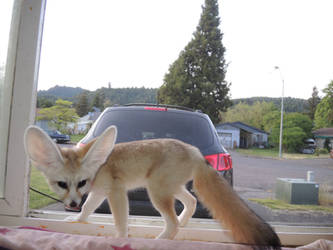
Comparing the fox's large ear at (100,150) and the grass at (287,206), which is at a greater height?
the fox's large ear at (100,150)

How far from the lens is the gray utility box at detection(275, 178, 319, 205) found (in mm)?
1233

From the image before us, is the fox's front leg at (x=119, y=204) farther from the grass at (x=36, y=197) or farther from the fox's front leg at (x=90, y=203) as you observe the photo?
the grass at (x=36, y=197)

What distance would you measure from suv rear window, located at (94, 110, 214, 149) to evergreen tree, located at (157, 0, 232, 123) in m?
0.09

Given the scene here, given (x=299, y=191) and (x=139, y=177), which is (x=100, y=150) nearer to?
(x=139, y=177)

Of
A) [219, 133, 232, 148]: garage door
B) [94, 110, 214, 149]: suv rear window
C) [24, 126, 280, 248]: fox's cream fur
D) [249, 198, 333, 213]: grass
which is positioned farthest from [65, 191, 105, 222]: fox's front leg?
[249, 198, 333, 213]: grass

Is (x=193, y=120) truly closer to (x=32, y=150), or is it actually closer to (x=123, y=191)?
(x=123, y=191)

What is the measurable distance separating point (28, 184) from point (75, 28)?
89 cm

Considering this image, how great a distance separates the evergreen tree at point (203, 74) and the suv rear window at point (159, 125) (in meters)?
0.09

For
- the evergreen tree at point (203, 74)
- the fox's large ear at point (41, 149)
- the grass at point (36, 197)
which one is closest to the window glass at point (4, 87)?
the grass at point (36, 197)

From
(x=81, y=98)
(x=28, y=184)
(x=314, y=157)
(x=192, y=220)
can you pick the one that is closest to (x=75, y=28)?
(x=81, y=98)

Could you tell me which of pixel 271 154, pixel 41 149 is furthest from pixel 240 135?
pixel 41 149

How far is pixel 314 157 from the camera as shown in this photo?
4.10ft

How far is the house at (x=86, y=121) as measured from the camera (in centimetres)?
124

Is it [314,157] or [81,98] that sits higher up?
[81,98]
